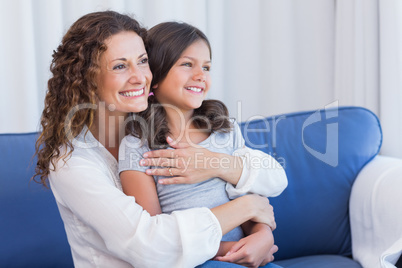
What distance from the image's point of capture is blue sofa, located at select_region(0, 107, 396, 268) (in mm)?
→ 1524

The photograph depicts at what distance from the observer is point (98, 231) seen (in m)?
1.06

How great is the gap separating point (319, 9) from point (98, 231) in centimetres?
179

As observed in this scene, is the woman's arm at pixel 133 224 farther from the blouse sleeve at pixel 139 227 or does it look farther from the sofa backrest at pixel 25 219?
the sofa backrest at pixel 25 219

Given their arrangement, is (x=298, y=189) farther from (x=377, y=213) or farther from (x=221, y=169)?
(x=221, y=169)

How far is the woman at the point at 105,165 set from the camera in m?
1.03

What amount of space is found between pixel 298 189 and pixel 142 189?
2.28 ft

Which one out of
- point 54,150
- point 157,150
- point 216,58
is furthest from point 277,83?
point 54,150

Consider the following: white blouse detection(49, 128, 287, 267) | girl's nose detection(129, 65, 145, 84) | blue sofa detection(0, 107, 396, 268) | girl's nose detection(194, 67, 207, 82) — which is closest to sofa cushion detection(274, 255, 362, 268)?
blue sofa detection(0, 107, 396, 268)

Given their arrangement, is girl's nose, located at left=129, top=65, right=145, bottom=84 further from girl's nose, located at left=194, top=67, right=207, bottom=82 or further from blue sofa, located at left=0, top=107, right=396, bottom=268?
blue sofa, located at left=0, top=107, right=396, bottom=268

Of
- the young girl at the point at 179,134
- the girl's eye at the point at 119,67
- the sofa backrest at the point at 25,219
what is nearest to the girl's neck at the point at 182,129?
the young girl at the point at 179,134

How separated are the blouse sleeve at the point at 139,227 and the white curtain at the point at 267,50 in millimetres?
967

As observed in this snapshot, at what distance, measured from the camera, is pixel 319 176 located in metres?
1.69

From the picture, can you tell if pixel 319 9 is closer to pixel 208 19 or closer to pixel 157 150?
pixel 208 19

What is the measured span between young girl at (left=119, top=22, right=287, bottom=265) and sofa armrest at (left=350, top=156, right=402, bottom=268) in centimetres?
36
